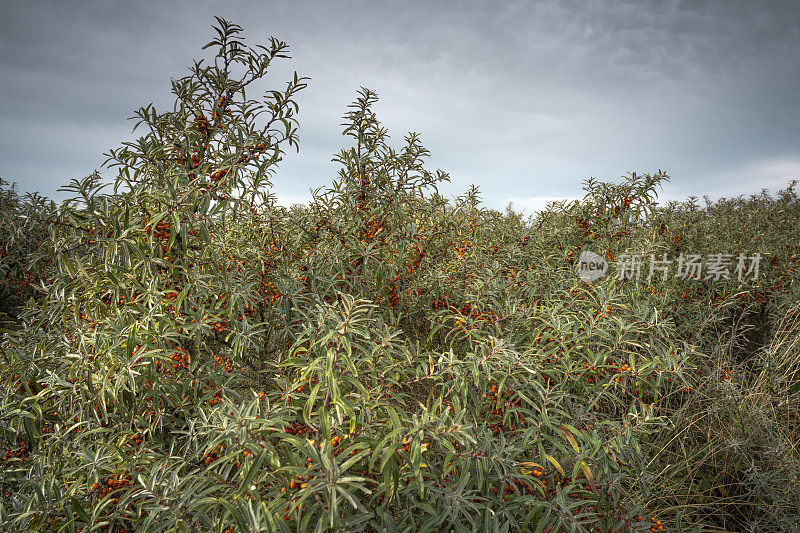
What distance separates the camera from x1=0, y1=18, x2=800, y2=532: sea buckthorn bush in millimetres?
1232

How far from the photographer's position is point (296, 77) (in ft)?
6.40

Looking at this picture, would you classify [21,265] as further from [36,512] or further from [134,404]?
[36,512]

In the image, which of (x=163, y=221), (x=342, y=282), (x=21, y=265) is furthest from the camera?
(x=21, y=265)

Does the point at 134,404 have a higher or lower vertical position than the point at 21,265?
lower

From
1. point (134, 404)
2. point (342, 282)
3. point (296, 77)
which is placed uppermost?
point (296, 77)

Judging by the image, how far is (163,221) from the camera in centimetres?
170

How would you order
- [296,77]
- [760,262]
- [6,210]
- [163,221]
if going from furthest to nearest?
[760,262] → [6,210] → [296,77] → [163,221]

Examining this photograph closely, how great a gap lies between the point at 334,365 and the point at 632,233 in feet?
10.9

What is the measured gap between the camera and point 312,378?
1431 mm

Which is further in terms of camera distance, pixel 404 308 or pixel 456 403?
pixel 404 308

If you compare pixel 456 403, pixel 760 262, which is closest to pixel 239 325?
pixel 456 403

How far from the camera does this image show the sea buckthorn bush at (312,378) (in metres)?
1.23

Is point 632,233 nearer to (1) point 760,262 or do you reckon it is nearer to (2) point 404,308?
(1) point 760,262

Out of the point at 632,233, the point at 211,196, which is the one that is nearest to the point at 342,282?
the point at 211,196
